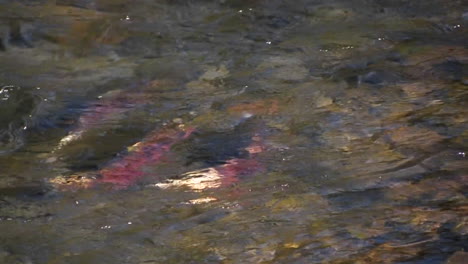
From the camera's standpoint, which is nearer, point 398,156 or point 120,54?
point 398,156

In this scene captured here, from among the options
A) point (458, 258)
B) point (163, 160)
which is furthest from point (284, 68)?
point (458, 258)

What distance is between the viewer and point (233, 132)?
15.0 feet

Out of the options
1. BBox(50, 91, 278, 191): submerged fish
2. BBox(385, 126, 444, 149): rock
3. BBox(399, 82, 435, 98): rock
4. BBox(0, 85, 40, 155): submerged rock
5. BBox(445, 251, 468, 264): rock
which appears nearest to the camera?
BBox(445, 251, 468, 264): rock

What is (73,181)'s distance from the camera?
13.4ft

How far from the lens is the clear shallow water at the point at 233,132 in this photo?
3.63 metres

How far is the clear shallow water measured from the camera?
363 centimetres

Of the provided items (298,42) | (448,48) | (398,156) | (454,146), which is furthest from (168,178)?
(448,48)

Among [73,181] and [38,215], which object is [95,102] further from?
[38,215]

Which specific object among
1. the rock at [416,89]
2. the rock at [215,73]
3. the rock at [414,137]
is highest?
the rock at [416,89]

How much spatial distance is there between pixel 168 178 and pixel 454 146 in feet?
4.67

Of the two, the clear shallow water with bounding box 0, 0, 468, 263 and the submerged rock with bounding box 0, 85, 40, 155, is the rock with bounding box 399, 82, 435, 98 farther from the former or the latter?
the submerged rock with bounding box 0, 85, 40, 155

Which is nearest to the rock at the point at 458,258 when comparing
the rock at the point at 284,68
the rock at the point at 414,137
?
the rock at the point at 414,137

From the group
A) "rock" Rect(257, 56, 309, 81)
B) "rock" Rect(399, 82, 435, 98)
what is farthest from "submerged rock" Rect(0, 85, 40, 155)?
"rock" Rect(399, 82, 435, 98)

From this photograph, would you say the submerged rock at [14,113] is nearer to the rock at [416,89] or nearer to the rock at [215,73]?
the rock at [215,73]
